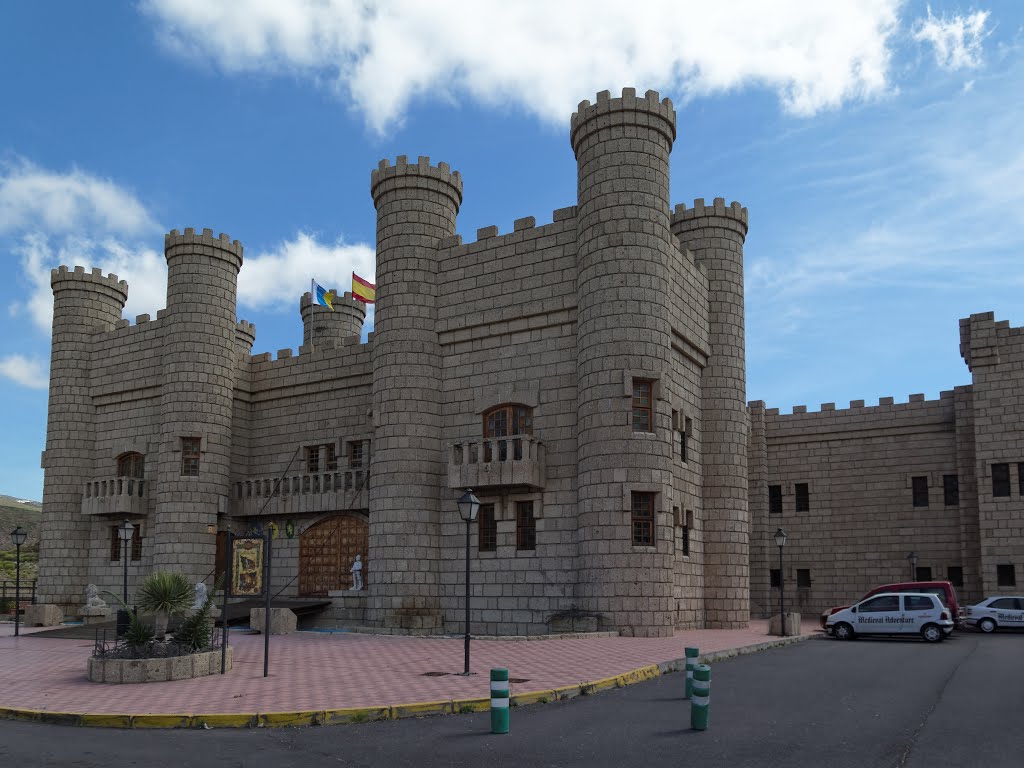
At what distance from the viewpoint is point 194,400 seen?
31.5 metres

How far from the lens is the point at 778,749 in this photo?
9852 millimetres

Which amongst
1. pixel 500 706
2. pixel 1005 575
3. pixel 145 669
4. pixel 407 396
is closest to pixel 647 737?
pixel 500 706

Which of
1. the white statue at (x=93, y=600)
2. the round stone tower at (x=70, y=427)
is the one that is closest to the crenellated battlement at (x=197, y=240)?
the round stone tower at (x=70, y=427)

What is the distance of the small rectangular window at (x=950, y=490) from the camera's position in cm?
3434

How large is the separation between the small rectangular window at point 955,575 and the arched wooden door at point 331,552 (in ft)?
67.3

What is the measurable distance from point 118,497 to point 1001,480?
29.4 metres

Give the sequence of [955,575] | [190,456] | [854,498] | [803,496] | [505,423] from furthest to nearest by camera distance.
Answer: [803,496] → [854,498] → [955,575] → [190,456] → [505,423]

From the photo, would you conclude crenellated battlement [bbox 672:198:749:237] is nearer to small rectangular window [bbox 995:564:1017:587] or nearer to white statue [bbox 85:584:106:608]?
small rectangular window [bbox 995:564:1017:587]

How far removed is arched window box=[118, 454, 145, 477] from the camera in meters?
33.9

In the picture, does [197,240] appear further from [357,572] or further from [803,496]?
[803,496]

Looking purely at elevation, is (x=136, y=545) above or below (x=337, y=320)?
below

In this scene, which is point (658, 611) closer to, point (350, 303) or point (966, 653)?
point (966, 653)

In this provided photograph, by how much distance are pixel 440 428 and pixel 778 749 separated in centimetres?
1816

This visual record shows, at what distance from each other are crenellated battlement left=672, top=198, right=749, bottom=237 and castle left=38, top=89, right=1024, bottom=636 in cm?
12
